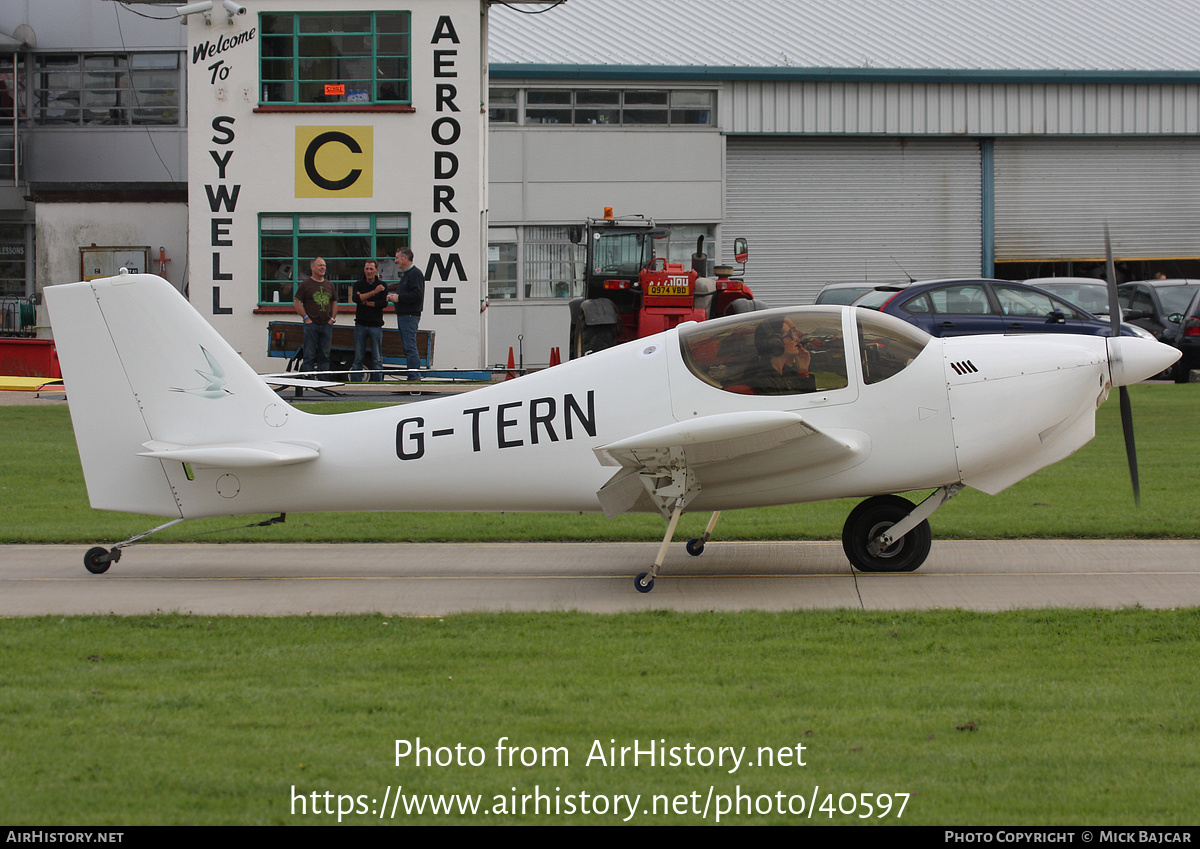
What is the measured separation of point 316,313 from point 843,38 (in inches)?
796

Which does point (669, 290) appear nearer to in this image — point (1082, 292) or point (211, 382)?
point (1082, 292)

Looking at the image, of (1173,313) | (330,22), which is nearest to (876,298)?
(1173,313)

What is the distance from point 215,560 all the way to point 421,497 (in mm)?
2205

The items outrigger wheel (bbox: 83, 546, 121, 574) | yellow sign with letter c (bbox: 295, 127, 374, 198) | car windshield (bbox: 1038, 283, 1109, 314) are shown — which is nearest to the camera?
outrigger wheel (bbox: 83, 546, 121, 574)

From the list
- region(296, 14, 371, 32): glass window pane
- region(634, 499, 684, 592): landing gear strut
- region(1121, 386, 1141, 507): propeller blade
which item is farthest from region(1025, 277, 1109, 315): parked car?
region(634, 499, 684, 592): landing gear strut

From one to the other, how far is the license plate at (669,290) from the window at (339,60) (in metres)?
6.66

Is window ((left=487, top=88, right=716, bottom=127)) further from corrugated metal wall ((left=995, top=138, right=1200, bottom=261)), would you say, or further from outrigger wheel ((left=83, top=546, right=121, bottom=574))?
outrigger wheel ((left=83, top=546, right=121, bottom=574))

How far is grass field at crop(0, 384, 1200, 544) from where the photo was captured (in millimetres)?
10039

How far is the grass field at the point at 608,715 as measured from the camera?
173 inches

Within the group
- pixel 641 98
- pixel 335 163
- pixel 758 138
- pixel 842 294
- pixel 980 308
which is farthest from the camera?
pixel 758 138

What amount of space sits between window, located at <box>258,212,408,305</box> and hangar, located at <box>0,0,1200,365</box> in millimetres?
6679

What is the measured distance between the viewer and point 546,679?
5.91 meters

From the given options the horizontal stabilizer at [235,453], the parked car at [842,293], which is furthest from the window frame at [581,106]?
the horizontal stabilizer at [235,453]

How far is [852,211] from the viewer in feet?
110
